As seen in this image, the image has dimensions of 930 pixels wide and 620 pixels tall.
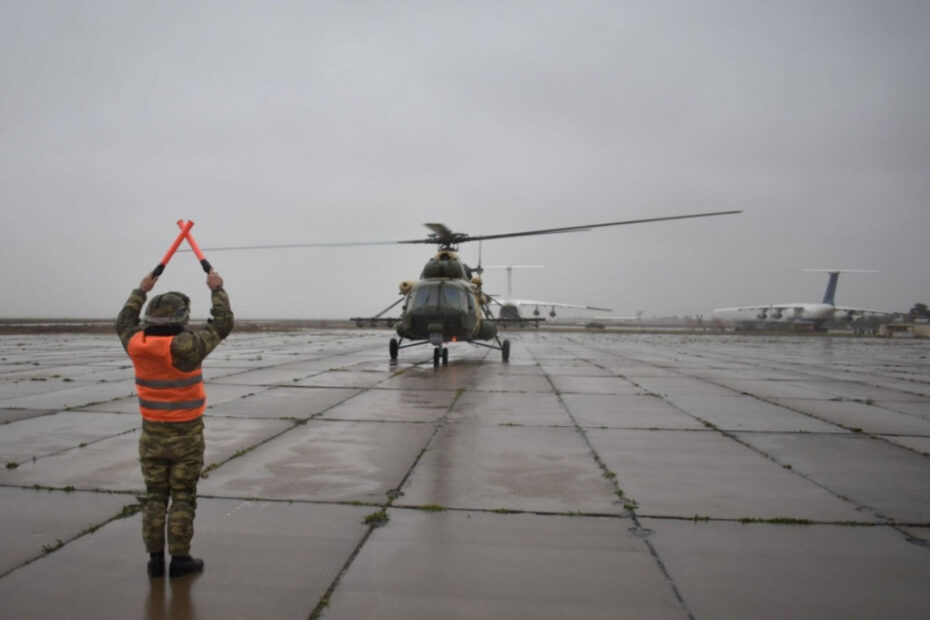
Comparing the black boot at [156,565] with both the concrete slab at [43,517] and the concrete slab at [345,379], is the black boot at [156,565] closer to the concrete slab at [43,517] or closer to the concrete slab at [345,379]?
the concrete slab at [43,517]

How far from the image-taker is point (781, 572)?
337 centimetres

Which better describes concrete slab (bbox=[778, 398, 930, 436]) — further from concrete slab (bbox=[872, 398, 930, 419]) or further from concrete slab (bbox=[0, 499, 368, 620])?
concrete slab (bbox=[0, 499, 368, 620])

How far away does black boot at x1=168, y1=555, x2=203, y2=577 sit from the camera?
10.7 ft

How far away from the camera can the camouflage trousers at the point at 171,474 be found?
3.33 m

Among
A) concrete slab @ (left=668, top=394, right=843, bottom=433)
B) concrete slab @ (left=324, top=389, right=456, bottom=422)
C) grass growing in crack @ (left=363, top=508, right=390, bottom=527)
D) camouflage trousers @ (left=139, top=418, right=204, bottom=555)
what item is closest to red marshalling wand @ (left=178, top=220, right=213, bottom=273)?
camouflage trousers @ (left=139, top=418, right=204, bottom=555)

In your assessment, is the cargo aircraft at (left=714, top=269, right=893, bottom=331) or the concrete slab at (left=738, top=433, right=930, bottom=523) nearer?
the concrete slab at (left=738, top=433, right=930, bottom=523)

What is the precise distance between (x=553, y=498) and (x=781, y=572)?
5.64ft

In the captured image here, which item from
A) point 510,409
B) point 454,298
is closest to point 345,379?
point 454,298

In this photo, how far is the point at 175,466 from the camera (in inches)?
135

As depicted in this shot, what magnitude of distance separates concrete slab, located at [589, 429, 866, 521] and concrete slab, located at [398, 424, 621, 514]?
11.6 inches

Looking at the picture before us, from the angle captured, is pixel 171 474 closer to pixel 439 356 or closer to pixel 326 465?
pixel 326 465

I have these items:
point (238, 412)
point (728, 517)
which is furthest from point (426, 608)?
point (238, 412)

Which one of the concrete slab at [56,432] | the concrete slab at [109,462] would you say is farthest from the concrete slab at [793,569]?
the concrete slab at [56,432]

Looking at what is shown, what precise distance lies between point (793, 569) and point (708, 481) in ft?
5.90
